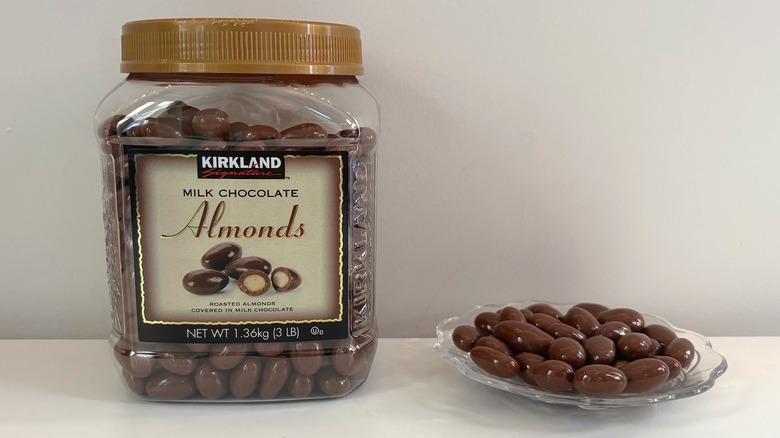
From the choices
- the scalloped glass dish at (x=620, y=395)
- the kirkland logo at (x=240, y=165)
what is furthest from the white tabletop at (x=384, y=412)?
the kirkland logo at (x=240, y=165)

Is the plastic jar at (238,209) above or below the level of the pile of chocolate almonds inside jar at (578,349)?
above

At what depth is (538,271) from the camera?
0.74 metres

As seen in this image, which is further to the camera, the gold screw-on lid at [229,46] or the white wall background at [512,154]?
the white wall background at [512,154]

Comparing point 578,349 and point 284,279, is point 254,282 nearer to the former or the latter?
point 284,279

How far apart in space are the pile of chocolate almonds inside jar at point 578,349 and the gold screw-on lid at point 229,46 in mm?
244

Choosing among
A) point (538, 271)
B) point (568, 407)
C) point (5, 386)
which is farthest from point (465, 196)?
point (5, 386)

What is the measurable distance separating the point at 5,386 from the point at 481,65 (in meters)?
0.47

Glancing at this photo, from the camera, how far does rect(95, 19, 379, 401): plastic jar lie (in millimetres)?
535

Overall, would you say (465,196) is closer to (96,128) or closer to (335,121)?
(335,121)

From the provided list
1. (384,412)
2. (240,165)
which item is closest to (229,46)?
(240,165)

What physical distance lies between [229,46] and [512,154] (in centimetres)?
30

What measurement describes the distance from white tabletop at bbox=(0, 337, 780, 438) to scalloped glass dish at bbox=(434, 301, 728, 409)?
17 millimetres

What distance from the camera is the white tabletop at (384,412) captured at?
0.54 m

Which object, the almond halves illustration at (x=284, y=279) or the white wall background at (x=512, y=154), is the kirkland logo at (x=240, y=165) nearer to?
the almond halves illustration at (x=284, y=279)
